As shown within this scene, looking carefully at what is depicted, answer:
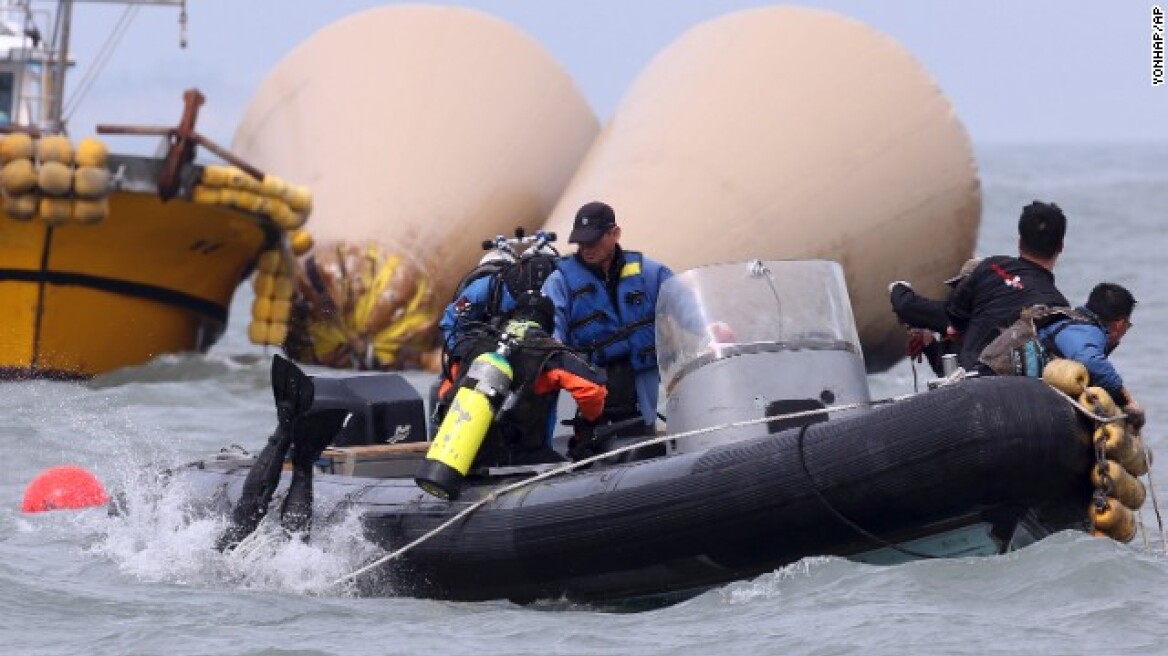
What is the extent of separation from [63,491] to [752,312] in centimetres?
445

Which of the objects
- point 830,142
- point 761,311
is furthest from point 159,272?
point 761,311

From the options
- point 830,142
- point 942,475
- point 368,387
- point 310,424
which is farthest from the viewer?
point 830,142

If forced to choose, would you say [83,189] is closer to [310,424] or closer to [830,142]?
[830,142]

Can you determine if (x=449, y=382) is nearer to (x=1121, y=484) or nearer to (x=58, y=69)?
(x=1121, y=484)

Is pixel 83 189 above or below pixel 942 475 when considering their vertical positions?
below

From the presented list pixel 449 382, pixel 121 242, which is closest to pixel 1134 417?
pixel 449 382

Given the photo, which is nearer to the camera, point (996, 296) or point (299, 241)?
point (996, 296)

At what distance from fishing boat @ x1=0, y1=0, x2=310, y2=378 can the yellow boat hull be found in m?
0.01

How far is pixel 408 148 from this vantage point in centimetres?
2023

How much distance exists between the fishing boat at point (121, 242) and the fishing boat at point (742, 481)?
778 centimetres

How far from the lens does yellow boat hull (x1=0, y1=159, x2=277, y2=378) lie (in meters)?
17.6

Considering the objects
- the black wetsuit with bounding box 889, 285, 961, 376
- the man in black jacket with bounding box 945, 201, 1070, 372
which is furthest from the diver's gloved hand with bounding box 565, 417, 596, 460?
the man in black jacket with bounding box 945, 201, 1070, 372

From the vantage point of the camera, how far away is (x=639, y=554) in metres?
8.05

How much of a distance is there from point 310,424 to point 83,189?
26.6 feet
